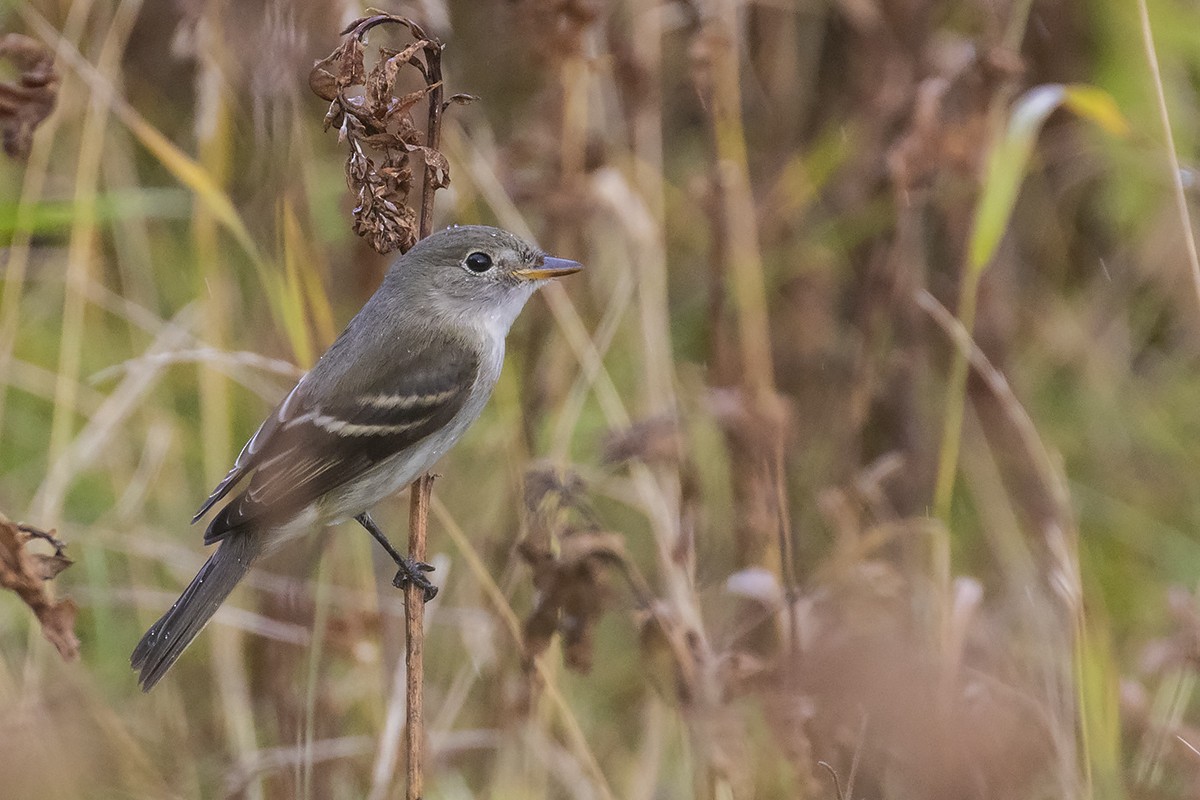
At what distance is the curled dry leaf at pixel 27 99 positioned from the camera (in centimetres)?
272

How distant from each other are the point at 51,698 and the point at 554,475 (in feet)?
4.95

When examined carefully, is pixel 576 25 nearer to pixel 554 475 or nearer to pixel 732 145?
pixel 732 145

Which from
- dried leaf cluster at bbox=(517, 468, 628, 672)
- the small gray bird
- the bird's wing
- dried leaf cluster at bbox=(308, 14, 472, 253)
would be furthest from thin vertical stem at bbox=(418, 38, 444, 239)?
→ the bird's wing

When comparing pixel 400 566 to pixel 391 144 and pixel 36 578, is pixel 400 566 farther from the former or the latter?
pixel 391 144

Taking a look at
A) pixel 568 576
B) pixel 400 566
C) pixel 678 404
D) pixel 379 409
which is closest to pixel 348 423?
pixel 379 409

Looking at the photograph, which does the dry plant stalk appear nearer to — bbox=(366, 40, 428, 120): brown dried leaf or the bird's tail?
bbox=(366, 40, 428, 120): brown dried leaf

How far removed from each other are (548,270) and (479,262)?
21 cm

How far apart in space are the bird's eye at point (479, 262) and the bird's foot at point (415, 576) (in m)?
0.77

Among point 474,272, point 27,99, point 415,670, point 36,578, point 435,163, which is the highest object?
point 27,99

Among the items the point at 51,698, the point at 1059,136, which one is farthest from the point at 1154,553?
the point at 51,698

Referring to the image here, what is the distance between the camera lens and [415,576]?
2.80 m

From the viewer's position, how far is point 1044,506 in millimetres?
4285

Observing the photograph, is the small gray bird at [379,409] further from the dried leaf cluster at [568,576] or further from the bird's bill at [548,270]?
the dried leaf cluster at [568,576]

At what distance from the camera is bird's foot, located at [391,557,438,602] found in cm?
273
